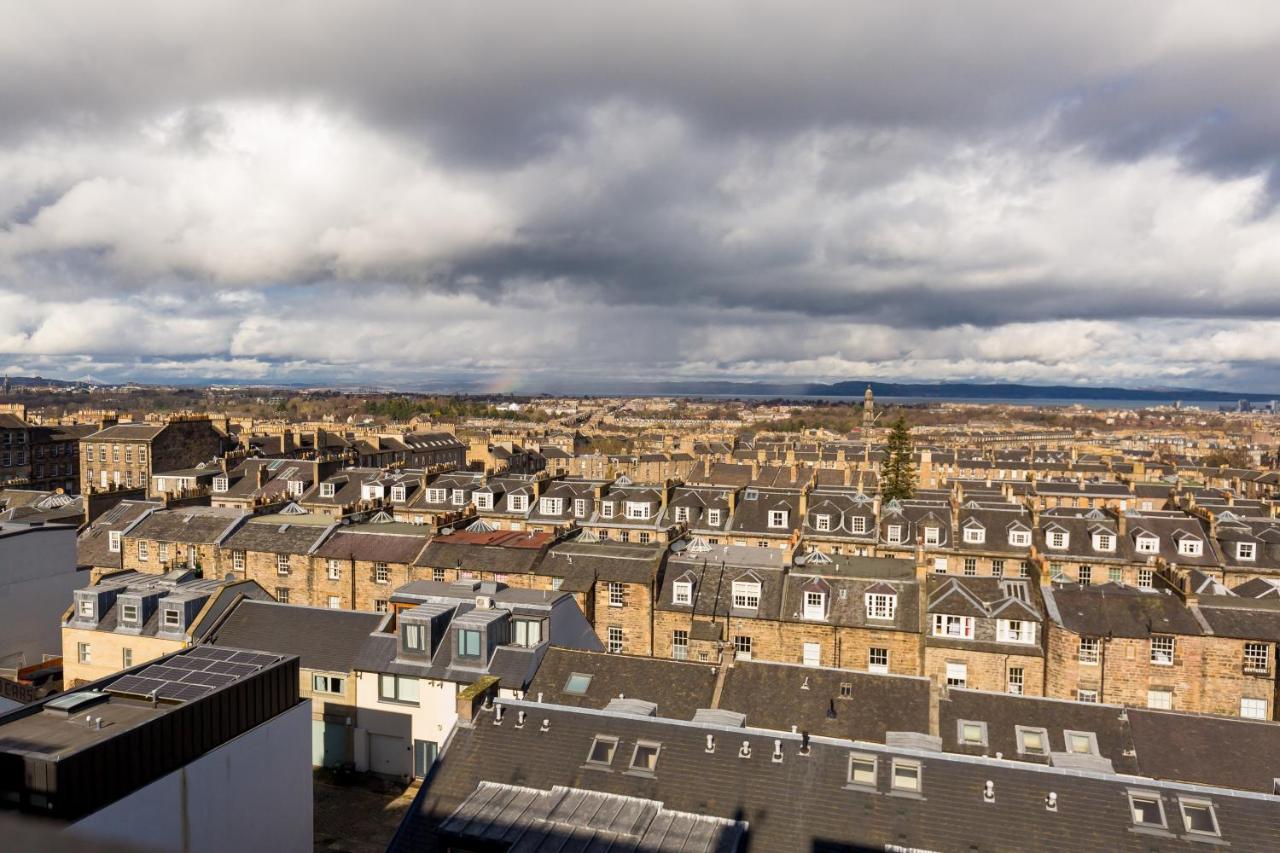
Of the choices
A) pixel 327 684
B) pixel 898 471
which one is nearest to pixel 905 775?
pixel 327 684

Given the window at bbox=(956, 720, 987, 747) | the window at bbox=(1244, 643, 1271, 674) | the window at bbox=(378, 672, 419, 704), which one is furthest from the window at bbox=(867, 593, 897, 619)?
the window at bbox=(378, 672, 419, 704)

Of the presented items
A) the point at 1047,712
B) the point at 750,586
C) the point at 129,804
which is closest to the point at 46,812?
the point at 129,804

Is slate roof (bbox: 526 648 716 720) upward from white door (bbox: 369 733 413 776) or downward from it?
upward

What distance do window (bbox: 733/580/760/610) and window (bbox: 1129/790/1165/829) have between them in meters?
22.9

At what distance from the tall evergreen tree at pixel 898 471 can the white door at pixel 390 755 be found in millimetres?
64369

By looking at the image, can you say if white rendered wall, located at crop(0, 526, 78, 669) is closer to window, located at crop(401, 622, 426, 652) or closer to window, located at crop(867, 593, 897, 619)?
window, located at crop(401, 622, 426, 652)

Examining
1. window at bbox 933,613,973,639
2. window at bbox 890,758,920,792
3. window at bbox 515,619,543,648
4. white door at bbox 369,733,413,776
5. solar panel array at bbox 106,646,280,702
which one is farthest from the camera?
window at bbox 933,613,973,639

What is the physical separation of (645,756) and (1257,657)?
32.4 meters

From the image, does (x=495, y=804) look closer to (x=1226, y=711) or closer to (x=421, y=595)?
(x=421, y=595)

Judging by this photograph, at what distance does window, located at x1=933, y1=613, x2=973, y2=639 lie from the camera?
1533 inches

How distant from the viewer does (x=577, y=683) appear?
3017cm

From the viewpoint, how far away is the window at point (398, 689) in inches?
1253

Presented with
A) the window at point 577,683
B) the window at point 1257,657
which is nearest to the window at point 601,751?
the window at point 577,683

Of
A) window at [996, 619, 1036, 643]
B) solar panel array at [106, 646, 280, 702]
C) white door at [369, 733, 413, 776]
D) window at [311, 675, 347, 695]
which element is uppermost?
solar panel array at [106, 646, 280, 702]
